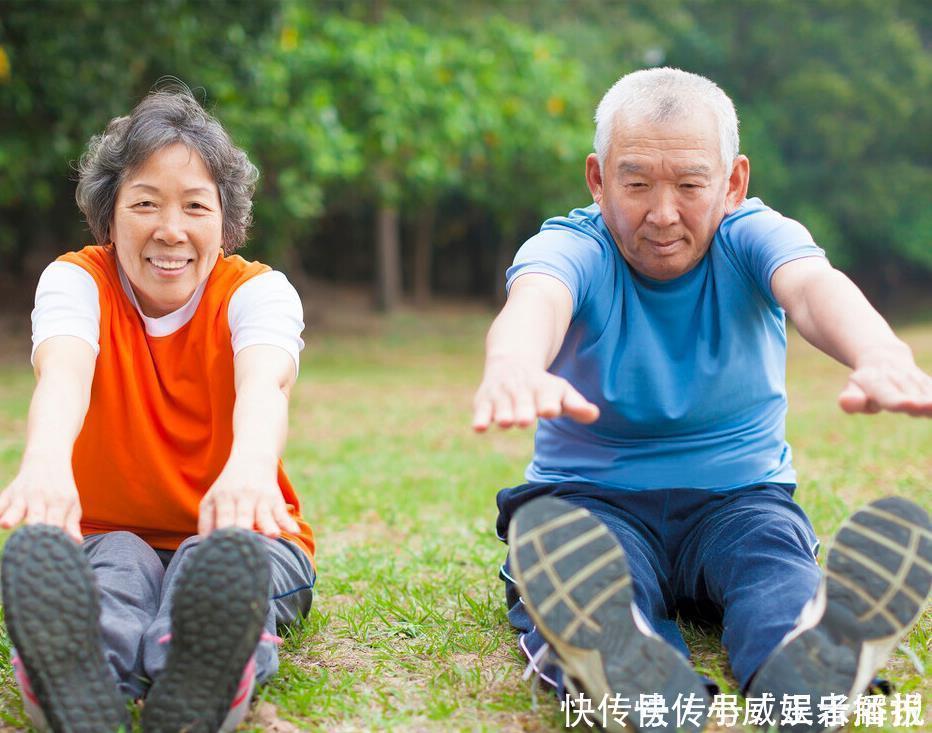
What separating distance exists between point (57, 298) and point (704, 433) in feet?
5.27

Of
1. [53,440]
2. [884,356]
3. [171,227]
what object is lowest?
[53,440]

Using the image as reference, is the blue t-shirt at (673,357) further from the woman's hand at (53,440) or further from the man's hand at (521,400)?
the woman's hand at (53,440)

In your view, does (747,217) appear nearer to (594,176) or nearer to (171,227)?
(594,176)

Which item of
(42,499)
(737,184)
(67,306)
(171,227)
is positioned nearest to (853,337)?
(737,184)

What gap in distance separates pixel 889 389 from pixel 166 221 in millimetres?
1631

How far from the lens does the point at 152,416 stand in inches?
102

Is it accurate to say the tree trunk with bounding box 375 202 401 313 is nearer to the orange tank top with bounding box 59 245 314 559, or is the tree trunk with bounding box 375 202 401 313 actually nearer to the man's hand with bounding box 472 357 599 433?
the orange tank top with bounding box 59 245 314 559

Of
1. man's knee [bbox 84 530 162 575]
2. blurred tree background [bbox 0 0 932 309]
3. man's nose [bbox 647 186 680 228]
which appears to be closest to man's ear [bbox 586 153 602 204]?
man's nose [bbox 647 186 680 228]

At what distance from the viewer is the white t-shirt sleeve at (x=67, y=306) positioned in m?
2.46

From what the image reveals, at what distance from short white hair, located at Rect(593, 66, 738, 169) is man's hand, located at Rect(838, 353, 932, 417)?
2.34 ft

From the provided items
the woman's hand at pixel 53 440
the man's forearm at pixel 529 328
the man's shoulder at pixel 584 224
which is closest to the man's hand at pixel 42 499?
the woman's hand at pixel 53 440

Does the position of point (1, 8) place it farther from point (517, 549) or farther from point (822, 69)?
point (822, 69)

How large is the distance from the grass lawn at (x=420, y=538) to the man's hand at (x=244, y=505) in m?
0.43

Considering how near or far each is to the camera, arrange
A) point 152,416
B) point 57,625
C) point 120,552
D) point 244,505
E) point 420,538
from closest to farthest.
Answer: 1. point 57,625
2. point 244,505
3. point 120,552
4. point 152,416
5. point 420,538
